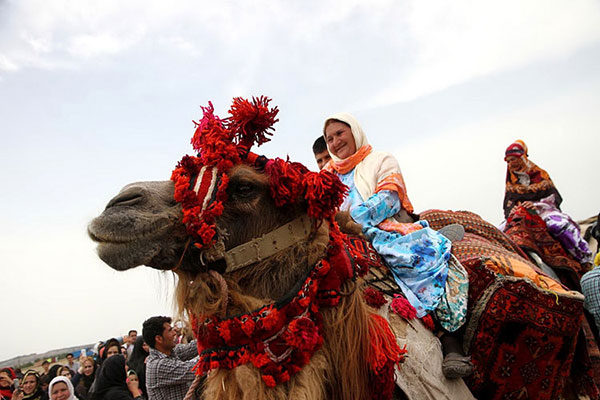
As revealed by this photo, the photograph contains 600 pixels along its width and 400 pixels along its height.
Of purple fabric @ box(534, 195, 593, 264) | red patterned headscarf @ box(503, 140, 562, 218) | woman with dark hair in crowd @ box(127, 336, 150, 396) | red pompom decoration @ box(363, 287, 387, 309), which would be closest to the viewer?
red pompom decoration @ box(363, 287, 387, 309)

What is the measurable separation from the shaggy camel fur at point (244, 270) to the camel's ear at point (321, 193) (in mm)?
119

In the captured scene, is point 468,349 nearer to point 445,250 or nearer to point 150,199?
point 445,250

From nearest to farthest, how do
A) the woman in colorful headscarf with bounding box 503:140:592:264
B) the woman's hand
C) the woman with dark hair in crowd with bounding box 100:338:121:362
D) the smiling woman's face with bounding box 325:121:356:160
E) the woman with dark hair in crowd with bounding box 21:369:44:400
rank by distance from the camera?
the woman's hand → the smiling woman's face with bounding box 325:121:356:160 → the woman with dark hair in crowd with bounding box 21:369:44:400 → the woman in colorful headscarf with bounding box 503:140:592:264 → the woman with dark hair in crowd with bounding box 100:338:121:362

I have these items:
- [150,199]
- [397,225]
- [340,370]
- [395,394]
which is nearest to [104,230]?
[150,199]

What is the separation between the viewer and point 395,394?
253 centimetres

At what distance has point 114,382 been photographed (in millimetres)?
5762

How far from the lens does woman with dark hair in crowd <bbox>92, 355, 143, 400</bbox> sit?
569 cm

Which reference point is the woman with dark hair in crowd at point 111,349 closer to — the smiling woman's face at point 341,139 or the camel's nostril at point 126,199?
the smiling woman's face at point 341,139

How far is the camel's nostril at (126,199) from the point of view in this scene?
2205 mm

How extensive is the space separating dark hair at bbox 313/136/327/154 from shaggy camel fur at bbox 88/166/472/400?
373 cm

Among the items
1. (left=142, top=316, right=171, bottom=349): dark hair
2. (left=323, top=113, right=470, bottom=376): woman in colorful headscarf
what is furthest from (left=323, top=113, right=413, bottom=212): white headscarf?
(left=142, top=316, right=171, bottom=349): dark hair

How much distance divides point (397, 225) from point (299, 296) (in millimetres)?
1323

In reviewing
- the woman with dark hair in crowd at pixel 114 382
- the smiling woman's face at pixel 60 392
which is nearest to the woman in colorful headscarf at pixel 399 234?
the woman with dark hair in crowd at pixel 114 382

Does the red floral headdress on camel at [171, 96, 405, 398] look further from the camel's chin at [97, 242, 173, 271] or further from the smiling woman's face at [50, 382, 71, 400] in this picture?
the smiling woman's face at [50, 382, 71, 400]
